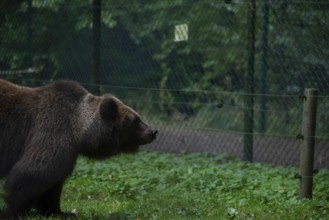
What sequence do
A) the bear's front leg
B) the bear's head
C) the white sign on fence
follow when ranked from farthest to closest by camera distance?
the white sign on fence < the bear's head < the bear's front leg

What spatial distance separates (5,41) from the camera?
13.6 metres

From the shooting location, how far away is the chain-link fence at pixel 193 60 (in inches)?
417

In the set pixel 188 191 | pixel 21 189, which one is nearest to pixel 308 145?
pixel 188 191

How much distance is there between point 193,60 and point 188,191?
3.52 m

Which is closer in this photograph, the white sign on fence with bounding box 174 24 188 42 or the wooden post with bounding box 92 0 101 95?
the white sign on fence with bounding box 174 24 188 42

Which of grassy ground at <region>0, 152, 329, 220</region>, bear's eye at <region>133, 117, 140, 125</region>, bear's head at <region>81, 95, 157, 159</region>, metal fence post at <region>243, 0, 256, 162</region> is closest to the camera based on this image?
bear's head at <region>81, 95, 157, 159</region>

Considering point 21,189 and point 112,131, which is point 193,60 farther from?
point 21,189

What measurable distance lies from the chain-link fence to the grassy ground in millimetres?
914

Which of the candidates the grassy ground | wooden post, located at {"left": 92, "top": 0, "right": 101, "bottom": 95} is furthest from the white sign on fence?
the grassy ground

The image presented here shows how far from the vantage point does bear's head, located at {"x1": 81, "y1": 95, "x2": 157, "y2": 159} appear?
7359 mm

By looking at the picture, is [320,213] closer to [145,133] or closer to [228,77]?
[145,133]

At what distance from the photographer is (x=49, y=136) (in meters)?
7.12

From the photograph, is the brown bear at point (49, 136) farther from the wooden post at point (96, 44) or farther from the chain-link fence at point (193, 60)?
the wooden post at point (96, 44)

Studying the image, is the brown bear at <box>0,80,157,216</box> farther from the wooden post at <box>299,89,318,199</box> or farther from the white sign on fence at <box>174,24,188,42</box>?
the white sign on fence at <box>174,24,188,42</box>
